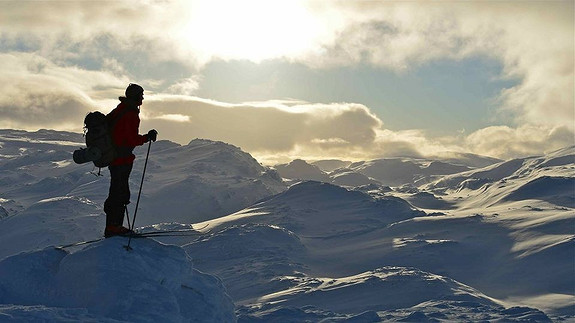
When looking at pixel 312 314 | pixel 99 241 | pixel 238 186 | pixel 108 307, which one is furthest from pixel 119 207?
pixel 238 186

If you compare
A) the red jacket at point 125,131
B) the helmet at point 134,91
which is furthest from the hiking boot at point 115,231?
the helmet at point 134,91

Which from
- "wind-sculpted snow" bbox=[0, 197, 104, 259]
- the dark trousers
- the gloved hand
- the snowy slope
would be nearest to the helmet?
the gloved hand

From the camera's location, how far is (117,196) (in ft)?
32.3

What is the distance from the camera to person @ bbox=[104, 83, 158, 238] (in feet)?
31.2

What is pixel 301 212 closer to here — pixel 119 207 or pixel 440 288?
pixel 440 288

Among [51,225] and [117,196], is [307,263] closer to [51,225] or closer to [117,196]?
[51,225]

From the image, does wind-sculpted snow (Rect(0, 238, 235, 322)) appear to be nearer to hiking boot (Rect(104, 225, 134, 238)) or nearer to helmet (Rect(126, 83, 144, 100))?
hiking boot (Rect(104, 225, 134, 238))

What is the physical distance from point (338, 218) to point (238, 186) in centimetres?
7639

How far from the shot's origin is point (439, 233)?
237ft

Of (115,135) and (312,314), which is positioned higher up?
(115,135)

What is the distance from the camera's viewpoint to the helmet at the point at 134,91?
964 centimetres

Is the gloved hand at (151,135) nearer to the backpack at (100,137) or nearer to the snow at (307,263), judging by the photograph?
the backpack at (100,137)

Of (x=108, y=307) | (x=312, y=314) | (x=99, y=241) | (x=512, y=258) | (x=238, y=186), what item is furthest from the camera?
(x=238, y=186)

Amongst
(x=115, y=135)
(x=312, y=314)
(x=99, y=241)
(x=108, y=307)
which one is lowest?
(x=312, y=314)
